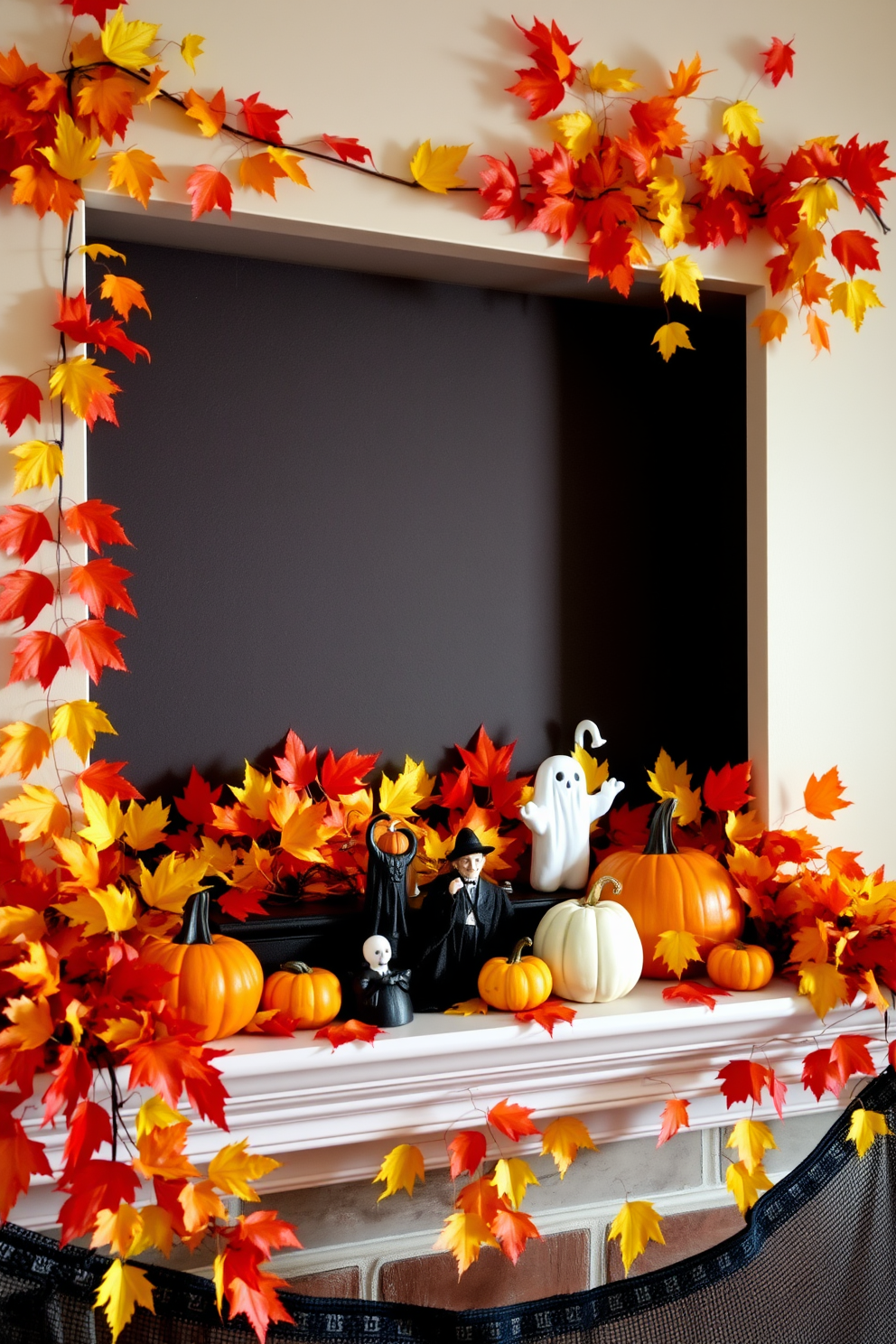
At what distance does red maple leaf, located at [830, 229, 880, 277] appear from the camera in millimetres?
1634

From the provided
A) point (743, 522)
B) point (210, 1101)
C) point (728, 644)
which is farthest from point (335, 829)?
point (743, 522)

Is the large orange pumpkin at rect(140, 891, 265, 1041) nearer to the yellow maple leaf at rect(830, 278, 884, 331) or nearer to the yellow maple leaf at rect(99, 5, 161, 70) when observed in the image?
the yellow maple leaf at rect(99, 5, 161, 70)

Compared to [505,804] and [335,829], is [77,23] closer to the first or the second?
[335,829]

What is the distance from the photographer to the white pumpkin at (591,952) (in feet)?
4.44

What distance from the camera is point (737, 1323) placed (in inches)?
50.2

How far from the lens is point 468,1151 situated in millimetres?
1297

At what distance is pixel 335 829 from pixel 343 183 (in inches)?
37.2

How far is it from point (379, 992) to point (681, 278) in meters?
1.18

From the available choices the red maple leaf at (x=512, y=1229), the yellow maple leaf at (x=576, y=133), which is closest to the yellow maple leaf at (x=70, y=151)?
the yellow maple leaf at (x=576, y=133)

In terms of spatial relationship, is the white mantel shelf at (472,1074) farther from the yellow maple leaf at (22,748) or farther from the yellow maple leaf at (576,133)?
the yellow maple leaf at (576,133)

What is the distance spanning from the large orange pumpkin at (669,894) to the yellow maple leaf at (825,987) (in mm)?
132

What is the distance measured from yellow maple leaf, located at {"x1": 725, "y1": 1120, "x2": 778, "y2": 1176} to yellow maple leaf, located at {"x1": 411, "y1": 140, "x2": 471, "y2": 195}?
4.80 feet

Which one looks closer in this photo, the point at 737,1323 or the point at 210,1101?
the point at 210,1101

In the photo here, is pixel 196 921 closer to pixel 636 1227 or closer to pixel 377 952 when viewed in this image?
pixel 377 952
